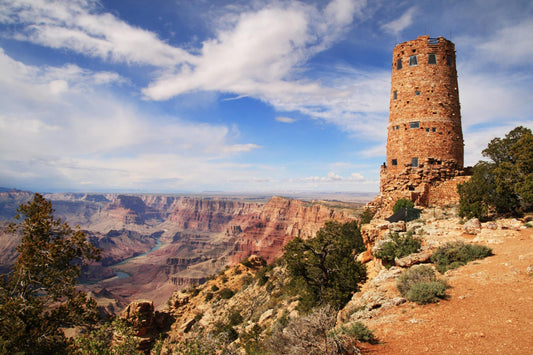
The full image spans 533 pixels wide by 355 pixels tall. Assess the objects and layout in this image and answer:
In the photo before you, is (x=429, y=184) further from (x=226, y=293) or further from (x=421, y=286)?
(x=226, y=293)

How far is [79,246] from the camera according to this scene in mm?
11328

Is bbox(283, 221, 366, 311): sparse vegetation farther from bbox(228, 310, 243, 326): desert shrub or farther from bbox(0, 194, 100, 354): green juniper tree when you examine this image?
bbox(0, 194, 100, 354): green juniper tree

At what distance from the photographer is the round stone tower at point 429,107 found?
24234 mm

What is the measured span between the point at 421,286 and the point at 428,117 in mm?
19485

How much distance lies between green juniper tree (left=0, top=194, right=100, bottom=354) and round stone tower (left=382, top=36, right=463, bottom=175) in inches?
1005

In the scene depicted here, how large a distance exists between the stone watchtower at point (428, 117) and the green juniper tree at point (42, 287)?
2426cm

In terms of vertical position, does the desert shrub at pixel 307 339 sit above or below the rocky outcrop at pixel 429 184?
below

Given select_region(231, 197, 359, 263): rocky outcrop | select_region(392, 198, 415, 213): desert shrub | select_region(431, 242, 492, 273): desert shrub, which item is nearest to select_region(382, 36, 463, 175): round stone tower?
select_region(392, 198, 415, 213): desert shrub

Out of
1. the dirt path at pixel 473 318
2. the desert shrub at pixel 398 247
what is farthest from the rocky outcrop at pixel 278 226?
the dirt path at pixel 473 318

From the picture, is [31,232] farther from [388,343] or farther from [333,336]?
[388,343]

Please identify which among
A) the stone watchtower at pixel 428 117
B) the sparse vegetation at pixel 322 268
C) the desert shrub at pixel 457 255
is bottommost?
the sparse vegetation at pixel 322 268

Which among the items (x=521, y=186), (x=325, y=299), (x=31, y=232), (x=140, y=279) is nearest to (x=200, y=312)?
(x=325, y=299)

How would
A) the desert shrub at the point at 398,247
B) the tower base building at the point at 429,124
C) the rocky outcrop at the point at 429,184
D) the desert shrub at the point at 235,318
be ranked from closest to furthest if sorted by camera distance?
1. the desert shrub at the point at 398,247
2. the desert shrub at the point at 235,318
3. the rocky outcrop at the point at 429,184
4. the tower base building at the point at 429,124

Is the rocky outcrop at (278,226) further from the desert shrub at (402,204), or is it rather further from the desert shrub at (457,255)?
the desert shrub at (457,255)
